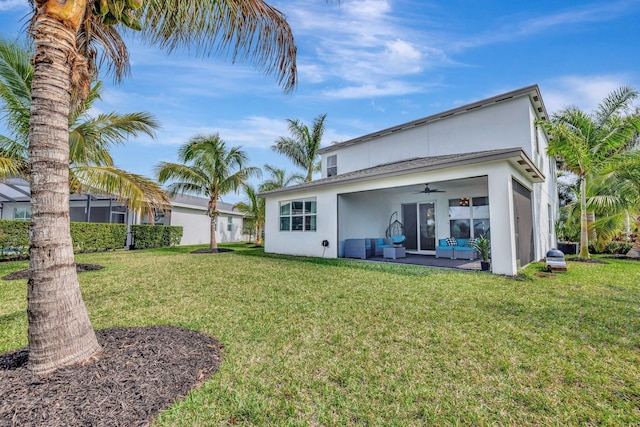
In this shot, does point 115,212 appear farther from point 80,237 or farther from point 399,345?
point 399,345

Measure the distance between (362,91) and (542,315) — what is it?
10.4m

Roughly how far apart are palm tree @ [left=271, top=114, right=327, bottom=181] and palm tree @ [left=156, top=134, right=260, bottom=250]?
7600 mm

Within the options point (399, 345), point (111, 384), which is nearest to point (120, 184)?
point (111, 384)

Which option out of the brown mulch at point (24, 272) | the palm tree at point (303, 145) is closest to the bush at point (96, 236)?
the brown mulch at point (24, 272)

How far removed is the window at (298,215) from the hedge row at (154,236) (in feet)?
30.6

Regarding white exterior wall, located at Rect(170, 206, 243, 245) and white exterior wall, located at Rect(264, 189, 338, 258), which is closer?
white exterior wall, located at Rect(264, 189, 338, 258)

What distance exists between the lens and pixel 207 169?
A: 1519 centimetres

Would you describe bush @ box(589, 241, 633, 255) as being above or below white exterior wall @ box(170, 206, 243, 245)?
below

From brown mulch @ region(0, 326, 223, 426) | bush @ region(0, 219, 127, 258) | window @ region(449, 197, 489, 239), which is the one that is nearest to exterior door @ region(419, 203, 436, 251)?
window @ region(449, 197, 489, 239)

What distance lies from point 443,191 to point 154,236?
16.9 meters

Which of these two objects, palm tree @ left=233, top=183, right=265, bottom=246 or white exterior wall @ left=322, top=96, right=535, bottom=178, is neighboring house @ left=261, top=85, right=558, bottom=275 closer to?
white exterior wall @ left=322, top=96, right=535, bottom=178

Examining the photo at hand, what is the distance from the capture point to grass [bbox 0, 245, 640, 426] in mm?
2248

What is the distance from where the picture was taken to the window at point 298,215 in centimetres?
1256

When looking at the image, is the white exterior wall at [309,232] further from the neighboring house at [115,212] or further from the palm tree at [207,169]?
the neighboring house at [115,212]
